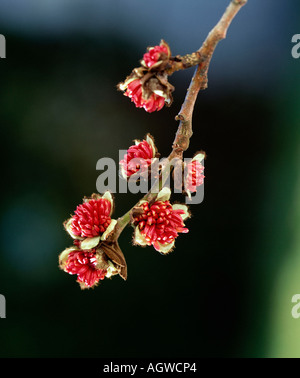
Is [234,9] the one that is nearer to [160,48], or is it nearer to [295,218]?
[160,48]

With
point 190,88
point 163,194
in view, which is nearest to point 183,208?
point 163,194

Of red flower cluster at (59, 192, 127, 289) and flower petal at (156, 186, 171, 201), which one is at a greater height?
flower petal at (156, 186, 171, 201)

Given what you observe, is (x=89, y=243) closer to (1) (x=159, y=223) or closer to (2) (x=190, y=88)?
(1) (x=159, y=223)

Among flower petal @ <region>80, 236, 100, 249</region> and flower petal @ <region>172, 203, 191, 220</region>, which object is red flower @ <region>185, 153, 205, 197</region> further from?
flower petal @ <region>80, 236, 100, 249</region>

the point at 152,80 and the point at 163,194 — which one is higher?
the point at 152,80

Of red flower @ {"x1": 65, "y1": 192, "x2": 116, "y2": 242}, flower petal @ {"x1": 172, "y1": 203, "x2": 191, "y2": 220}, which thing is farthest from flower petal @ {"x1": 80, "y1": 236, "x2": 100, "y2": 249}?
flower petal @ {"x1": 172, "y1": 203, "x2": 191, "y2": 220}

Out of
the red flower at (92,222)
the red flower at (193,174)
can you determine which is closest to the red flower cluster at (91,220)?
the red flower at (92,222)

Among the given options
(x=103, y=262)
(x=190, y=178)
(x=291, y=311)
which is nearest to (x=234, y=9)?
(x=190, y=178)
